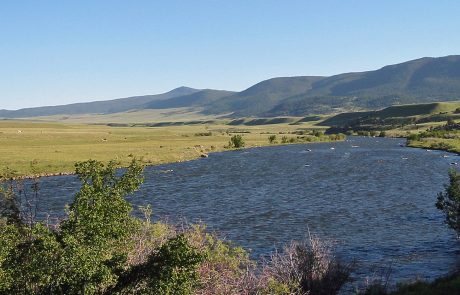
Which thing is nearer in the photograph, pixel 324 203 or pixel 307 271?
pixel 307 271

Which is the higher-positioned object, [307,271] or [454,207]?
[307,271]

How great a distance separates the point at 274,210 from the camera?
53969 mm

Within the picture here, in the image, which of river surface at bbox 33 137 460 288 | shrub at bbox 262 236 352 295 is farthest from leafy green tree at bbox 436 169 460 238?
shrub at bbox 262 236 352 295

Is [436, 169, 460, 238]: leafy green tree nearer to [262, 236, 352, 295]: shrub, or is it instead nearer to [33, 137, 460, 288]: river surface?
[33, 137, 460, 288]: river surface

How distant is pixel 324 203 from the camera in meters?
57.9

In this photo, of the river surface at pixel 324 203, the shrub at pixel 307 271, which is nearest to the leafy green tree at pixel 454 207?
the river surface at pixel 324 203

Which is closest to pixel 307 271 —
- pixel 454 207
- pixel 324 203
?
pixel 454 207

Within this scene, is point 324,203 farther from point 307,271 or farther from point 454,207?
point 307,271

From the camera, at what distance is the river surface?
3775cm

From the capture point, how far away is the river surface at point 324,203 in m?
37.8

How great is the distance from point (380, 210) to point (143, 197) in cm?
2918

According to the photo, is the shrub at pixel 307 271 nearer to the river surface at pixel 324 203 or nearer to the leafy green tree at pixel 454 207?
the river surface at pixel 324 203

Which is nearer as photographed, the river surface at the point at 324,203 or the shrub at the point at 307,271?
the shrub at the point at 307,271

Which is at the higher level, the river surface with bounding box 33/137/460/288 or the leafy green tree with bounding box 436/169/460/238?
the leafy green tree with bounding box 436/169/460/238
